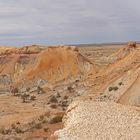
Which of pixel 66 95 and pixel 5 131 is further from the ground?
pixel 5 131

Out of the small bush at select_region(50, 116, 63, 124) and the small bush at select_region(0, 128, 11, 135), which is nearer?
the small bush at select_region(50, 116, 63, 124)

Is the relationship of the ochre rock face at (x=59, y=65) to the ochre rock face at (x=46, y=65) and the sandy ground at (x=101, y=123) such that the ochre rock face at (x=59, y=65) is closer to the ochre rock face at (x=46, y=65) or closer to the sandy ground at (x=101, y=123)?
the ochre rock face at (x=46, y=65)

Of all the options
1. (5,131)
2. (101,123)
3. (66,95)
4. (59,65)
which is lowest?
(66,95)

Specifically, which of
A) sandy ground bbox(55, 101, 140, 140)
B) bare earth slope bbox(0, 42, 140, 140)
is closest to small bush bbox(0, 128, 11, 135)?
bare earth slope bbox(0, 42, 140, 140)

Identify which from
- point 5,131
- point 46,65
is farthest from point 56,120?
point 46,65

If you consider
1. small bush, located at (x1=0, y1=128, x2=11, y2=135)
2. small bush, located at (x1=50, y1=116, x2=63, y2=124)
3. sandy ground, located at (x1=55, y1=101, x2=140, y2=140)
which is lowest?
small bush, located at (x1=0, y1=128, x2=11, y2=135)

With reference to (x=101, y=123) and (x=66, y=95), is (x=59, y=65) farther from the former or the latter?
(x=101, y=123)

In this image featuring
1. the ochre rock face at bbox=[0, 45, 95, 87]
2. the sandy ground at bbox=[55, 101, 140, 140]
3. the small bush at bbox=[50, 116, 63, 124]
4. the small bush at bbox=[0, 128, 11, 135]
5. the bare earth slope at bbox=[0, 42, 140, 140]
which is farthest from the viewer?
the ochre rock face at bbox=[0, 45, 95, 87]

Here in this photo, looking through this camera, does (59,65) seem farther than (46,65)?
No

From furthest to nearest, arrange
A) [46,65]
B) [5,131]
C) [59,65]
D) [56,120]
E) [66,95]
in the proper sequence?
[46,65]
[59,65]
[66,95]
[5,131]
[56,120]

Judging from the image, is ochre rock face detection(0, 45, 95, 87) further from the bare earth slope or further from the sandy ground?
the sandy ground

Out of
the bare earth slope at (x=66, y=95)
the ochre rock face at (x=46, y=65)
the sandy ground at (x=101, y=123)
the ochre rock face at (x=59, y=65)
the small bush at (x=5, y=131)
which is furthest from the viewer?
the ochre rock face at (x=46, y=65)

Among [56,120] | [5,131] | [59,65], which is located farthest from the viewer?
[59,65]

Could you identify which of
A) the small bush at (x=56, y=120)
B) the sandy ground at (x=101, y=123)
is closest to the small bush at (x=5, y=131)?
the small bush at (x=56, y=120)
